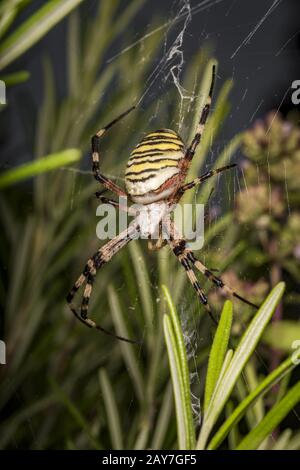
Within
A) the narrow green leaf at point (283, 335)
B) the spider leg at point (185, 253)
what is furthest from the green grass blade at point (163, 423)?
the spider leg at point (185, 253)

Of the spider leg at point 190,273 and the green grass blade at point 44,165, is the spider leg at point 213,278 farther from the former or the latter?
the green grass blade at point 44,165

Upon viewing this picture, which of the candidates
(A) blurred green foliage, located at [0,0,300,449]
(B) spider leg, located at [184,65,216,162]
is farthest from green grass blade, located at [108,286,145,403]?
(B) spider leg, located at [184,65,216,162]

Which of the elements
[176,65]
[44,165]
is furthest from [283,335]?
[176,65]

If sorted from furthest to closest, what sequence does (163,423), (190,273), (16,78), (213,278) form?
(190,273) < (213,278) < (163,423) < (16,78)

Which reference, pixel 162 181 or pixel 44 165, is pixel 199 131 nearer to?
pixel 162 181

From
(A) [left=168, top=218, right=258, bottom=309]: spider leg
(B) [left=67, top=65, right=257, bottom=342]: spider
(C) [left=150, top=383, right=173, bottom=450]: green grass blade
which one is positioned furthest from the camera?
(A) [left=168, top=218, right=258, bottom=309]: spider leg

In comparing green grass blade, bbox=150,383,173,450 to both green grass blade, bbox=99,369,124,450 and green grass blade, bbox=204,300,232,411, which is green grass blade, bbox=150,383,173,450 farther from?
green grass blade, bbox=204,300,232,411
